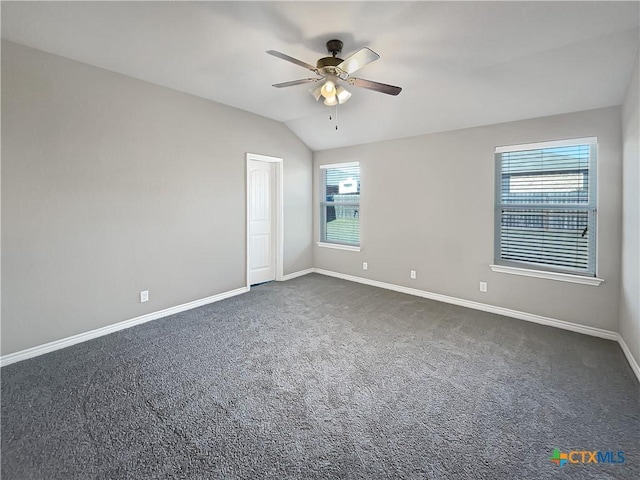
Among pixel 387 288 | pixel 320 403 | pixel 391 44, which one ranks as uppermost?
pixel 391 44

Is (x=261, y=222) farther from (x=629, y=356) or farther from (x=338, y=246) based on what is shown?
(x=629, y=356)

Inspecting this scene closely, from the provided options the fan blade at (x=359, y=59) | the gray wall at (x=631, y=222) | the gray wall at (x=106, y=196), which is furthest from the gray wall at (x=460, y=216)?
the fan blade at (x=359, y=59)

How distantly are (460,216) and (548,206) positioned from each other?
95cm

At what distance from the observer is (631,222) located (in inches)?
103

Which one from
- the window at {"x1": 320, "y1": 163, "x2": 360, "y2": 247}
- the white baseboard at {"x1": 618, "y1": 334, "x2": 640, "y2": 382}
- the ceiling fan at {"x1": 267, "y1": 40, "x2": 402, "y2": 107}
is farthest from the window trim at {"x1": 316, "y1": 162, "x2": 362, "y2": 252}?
the white baseboard at {"x1": 618, "y1": 334, "x2": 640, "y2": 382}

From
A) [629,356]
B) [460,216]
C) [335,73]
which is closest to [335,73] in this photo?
[335,73]

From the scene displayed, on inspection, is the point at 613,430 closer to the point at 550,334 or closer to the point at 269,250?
the point at 550,334

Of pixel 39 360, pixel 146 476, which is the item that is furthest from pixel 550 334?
pixel 39 360

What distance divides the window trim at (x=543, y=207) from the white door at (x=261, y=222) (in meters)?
3.34

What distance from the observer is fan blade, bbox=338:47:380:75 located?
6.88 ft

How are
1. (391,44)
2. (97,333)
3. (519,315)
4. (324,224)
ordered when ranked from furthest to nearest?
1. (324,224)
2. (519,315)
3. (97,333)
4. (391,44)

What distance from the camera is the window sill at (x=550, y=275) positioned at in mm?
3180

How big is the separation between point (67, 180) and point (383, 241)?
4.03m

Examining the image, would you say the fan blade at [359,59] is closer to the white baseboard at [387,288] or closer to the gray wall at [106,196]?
the gray wall at [106,196]
